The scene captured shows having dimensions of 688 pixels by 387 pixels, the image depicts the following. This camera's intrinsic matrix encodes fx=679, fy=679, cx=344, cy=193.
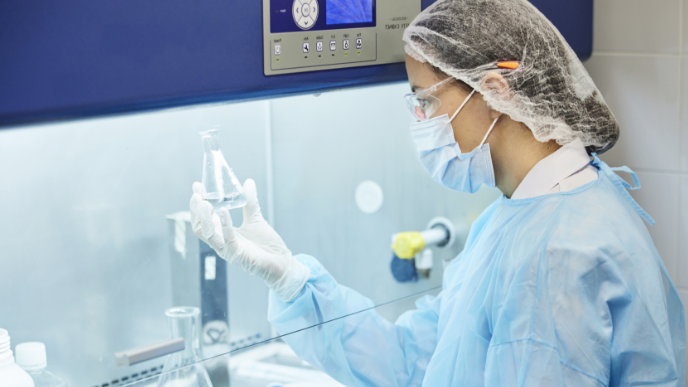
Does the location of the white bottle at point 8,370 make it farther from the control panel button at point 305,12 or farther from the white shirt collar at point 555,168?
the white shirt collar at point 555,168

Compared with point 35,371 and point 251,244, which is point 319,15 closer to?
point 251,244

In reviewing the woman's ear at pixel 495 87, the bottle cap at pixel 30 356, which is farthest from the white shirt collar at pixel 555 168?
the bottle cap at pixel 30 356

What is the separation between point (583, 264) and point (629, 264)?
64 mm

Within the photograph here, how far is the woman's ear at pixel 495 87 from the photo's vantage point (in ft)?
2.93

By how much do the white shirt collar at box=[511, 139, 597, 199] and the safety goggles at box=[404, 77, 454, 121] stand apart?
6.4 inches

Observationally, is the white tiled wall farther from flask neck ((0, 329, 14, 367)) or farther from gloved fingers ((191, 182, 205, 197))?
flask neck ((0, 329, 14, 367))

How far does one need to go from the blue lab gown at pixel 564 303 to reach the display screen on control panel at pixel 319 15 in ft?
1.12

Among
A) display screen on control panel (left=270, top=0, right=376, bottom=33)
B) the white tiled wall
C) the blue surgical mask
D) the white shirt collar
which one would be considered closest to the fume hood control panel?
display screen on control panel (left=270, top=0, right=376, bottom=33)

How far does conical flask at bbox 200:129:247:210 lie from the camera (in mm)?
1019

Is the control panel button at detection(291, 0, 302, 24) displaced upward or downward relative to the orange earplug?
upward

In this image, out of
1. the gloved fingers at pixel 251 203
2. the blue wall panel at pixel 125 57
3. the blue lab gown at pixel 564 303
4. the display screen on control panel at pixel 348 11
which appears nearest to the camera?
the blue wall panel at pixel 125 57

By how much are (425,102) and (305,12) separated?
0.69 ft

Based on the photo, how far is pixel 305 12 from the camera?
0.91m

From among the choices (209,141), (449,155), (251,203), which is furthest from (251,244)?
(449,155)
